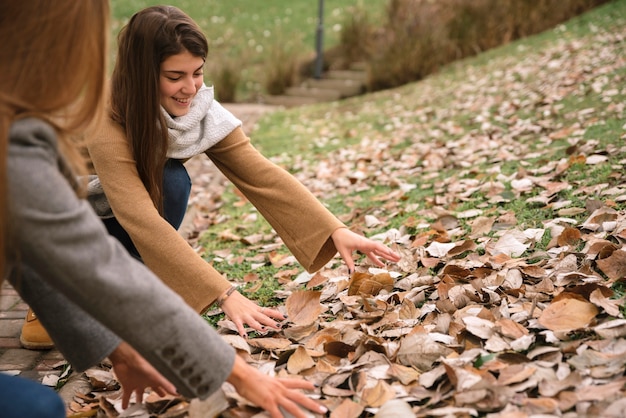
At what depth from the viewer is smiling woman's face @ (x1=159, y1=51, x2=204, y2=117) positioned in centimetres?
241

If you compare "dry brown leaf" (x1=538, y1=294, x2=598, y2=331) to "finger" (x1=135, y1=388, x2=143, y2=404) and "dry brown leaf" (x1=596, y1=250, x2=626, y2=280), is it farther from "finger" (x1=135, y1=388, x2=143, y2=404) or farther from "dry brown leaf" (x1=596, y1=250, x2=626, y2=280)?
"finger" (x1=135, y1=388, x2=143, y2=404)

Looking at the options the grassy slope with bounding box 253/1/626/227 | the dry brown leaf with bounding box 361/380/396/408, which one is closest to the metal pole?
the grassy slope with bounding box 253/1/626/227

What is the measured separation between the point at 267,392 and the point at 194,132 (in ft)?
4.38

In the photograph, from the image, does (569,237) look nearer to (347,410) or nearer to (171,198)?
(347,410)

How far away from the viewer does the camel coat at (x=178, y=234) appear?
2199 mm

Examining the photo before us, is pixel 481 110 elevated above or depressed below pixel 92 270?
below

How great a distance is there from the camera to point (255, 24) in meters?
17.7

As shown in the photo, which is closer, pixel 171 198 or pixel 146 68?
pixel 146 68

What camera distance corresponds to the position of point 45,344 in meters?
2.67

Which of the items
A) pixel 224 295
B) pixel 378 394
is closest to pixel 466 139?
pixel 224 295

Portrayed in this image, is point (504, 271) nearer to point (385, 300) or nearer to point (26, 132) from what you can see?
point (385, 300)

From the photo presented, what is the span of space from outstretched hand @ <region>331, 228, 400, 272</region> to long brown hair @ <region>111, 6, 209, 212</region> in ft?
2.53

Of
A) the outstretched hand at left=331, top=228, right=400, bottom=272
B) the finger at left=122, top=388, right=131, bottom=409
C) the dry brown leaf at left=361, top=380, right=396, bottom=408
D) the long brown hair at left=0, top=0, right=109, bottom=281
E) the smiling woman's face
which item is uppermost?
the long brown hair at left=0, top=0, right=109, bottom=281

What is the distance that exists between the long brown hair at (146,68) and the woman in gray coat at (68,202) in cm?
95
